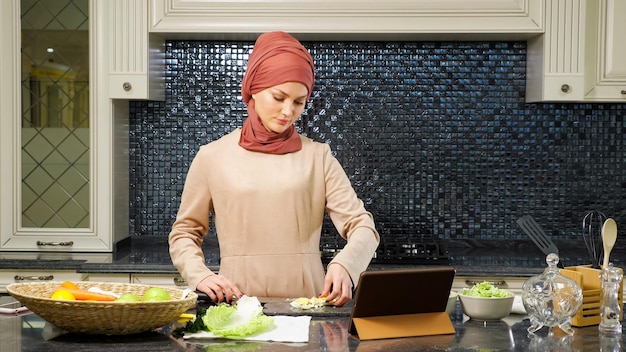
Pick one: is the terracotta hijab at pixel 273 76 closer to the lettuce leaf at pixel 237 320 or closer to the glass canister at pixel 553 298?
the lettuce leaf at pixel 237 320

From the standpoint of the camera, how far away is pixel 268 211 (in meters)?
2.50

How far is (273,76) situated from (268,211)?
1.32ft

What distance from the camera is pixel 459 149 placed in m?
3.92

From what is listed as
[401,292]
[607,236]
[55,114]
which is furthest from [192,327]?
[55,114]

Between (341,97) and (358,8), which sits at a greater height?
(358,8)

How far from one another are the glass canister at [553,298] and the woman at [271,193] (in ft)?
2.18

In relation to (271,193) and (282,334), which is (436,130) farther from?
(282,334)

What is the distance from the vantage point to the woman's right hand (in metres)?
2.17

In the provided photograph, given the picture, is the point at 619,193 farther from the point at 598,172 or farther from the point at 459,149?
the point at 459,149

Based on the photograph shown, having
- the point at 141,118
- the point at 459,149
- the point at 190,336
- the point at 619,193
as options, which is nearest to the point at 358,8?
the point at 459,149

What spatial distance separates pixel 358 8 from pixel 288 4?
296 millimetres

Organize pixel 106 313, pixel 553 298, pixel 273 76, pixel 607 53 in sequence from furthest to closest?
pixel 607 53 → pixel 273 76 → pixel 553 298 → pixel 106 313

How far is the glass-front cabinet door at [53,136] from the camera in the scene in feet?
11.7

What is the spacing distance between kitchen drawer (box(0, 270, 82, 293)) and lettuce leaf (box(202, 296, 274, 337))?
5.48 ft
